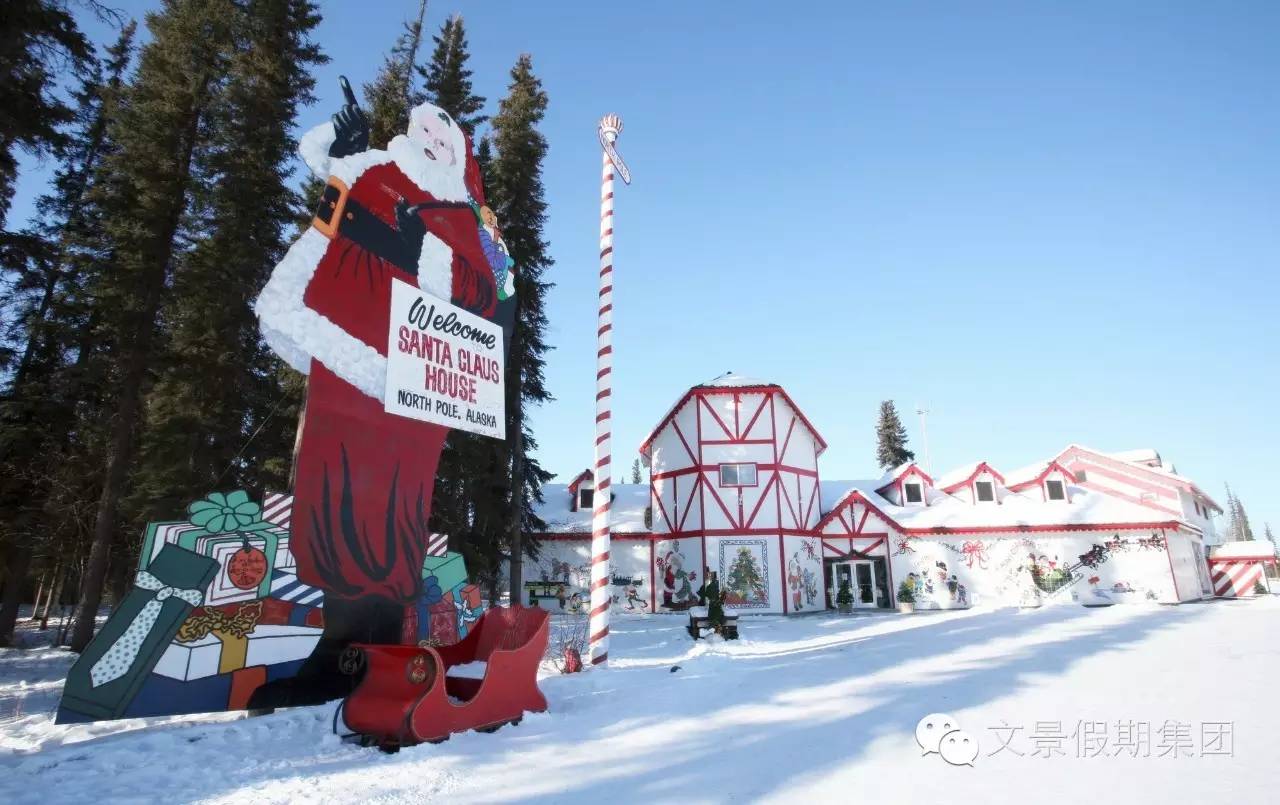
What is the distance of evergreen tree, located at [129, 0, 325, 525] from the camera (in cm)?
1515

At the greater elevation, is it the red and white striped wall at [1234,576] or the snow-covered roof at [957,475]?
the snow-covered roof at [957,475]

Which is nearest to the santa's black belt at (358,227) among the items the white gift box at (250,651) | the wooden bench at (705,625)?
the white gift box at (250,651)

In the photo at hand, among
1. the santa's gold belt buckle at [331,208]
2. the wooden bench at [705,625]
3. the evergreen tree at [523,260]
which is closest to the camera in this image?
the santa's gold belt buckle at [331,208]

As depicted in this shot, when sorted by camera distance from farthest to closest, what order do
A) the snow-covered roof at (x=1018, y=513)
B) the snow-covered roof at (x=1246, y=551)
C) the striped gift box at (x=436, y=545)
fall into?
the snow-covered roof at (x=1246, y=551) → the snow-covered roof at (x=1018, y=513) → the striped gift box at (x=436, y=545)

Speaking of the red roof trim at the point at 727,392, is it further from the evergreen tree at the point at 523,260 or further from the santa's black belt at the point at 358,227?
the santa's black belt at the point at 358,227

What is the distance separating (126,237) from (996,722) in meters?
20.0

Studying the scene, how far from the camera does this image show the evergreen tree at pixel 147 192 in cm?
1491

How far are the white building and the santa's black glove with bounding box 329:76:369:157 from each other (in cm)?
1920

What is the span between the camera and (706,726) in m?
6.80

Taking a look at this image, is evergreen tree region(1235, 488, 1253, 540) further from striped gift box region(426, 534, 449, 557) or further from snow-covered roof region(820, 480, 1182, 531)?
striped gift box region(426, 534, 449, 557)

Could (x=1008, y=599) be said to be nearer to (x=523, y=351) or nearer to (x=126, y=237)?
(x=523, y=351)

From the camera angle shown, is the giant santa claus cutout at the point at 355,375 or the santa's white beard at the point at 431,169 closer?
the giant santa claus cutout at the point at 355,375

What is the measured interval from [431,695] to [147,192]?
640 inches

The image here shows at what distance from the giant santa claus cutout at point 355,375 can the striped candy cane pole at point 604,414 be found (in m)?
3.34
